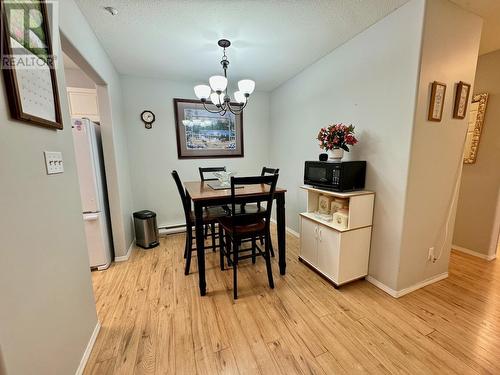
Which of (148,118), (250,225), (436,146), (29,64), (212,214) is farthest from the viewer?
(148,118)

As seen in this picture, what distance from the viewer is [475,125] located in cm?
253

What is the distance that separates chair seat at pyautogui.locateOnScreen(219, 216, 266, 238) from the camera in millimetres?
1963

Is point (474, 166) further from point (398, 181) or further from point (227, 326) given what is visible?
point (227, 326)

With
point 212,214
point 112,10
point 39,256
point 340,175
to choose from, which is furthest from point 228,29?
point 39,256

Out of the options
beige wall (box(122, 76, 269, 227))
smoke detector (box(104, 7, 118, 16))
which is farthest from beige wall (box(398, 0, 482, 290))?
beige wall (box(122, 76, 269, 227))

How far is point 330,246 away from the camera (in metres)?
2.07

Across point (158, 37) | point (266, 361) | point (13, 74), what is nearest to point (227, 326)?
point (266, 361)

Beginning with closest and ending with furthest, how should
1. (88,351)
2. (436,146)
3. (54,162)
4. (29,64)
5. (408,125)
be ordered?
1. (29,64)
2. (54,162)
3. (88,351)
4. (408,125)
5. (436,146)

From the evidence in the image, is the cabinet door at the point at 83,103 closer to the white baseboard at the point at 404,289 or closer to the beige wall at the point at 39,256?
the beige wall at the point at 39,256

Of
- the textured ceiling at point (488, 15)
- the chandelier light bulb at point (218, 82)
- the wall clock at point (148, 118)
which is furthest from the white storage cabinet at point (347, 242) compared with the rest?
the wall clock at point (148, 118)

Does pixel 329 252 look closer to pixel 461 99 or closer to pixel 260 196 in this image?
pixel 260 196

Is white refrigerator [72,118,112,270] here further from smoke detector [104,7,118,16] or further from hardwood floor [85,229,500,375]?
smoke detector [104,7,118,16]

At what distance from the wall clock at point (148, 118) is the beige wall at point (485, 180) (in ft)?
14.2

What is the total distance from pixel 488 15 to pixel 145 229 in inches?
167
